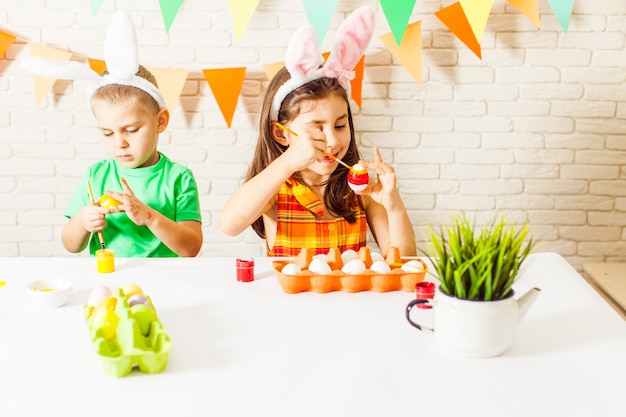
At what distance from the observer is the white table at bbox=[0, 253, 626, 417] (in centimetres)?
85

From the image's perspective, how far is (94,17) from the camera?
2.44m

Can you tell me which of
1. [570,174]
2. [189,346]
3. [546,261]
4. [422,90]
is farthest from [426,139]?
[189,346]

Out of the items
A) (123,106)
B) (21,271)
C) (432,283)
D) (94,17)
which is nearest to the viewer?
(432,283)

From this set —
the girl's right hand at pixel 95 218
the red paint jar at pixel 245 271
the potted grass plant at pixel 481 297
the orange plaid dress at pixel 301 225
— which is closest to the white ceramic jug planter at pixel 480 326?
the potted grass plant at pixel 481 297

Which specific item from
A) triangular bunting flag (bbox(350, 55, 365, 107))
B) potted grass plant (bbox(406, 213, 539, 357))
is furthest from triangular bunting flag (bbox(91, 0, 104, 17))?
potted grass plant (bbox(406, 213, 539, 357))

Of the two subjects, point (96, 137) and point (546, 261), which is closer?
point (546, 261)

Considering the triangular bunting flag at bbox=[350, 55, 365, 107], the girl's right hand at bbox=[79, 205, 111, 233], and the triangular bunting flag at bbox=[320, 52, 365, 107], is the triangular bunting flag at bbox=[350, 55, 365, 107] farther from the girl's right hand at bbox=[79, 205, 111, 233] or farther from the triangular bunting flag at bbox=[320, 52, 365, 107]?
the girl's right hand at bbox=[79, 205, 111, 233]

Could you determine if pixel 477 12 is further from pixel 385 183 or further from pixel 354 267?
pixel 354 267

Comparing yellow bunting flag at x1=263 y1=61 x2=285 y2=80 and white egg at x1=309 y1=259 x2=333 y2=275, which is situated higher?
yellow bunting flag at x1=263 y1=61 x2=285 y2=80

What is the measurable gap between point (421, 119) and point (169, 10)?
1.00m

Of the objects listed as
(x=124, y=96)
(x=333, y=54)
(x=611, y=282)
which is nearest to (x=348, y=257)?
(x=333, y=54)

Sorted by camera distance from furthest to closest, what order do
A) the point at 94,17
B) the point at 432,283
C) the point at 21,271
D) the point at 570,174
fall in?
1. the point at 570,174
2. the point at 94,17
3. the point at 21,271
4. the point at 432,283

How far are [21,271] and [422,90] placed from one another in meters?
1.62

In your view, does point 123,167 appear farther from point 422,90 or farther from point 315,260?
point 422,90
